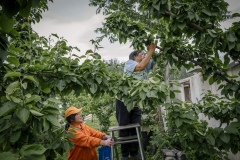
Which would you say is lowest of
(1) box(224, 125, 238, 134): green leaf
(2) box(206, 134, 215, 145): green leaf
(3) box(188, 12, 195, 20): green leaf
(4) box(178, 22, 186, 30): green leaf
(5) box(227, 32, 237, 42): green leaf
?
(2) box(206, 134, 215, 145): green leaf

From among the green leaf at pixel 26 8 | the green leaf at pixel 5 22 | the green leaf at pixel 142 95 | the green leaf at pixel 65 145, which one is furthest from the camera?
the green leaf at pixel 142 95

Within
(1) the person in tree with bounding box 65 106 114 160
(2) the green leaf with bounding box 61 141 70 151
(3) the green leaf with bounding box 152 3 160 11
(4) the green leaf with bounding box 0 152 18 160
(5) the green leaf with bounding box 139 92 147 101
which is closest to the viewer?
(4) the green leaf with bounding box 0 152 18 160

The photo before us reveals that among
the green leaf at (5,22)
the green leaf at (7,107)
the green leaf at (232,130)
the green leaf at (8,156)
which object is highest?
the green leaf at (5,22)

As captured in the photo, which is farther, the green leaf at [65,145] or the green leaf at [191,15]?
the green leaf at [191,15]

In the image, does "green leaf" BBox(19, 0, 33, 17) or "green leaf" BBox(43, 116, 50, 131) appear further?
"green leaf" BBox(43, 116, 50, 131)

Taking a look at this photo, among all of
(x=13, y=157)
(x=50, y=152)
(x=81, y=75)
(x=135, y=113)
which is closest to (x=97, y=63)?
(x=81, y=75)

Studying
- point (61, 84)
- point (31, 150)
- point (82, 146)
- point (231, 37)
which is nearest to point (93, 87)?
point (61, 84)

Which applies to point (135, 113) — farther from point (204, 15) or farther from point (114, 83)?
point (204, 15)

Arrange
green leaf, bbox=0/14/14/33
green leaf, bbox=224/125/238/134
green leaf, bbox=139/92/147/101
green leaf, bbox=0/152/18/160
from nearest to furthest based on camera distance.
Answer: green leaf, bbox=0/14/14/33
green leaf, bbox=0/152/18/160
green leaf, bbox=139/92/147/101
green leaf, bbox=224/125/238/134

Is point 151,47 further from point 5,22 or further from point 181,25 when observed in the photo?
point 5,22

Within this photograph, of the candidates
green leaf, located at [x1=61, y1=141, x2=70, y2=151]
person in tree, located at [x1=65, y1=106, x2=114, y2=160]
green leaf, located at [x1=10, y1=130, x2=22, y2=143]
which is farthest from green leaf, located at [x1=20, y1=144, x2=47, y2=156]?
person in tree, located at [x1=65, y1=106, x2=114, y2=160]

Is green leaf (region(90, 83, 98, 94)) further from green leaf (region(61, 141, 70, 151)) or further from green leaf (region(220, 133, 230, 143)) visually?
green leaf (region(220, 133, 230, 143))

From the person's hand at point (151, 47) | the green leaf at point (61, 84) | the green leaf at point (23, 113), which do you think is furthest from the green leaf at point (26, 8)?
the person's hand at point (151, 47)

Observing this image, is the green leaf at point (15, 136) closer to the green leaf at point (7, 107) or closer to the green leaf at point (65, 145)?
the green leaf at point (7, 107)
